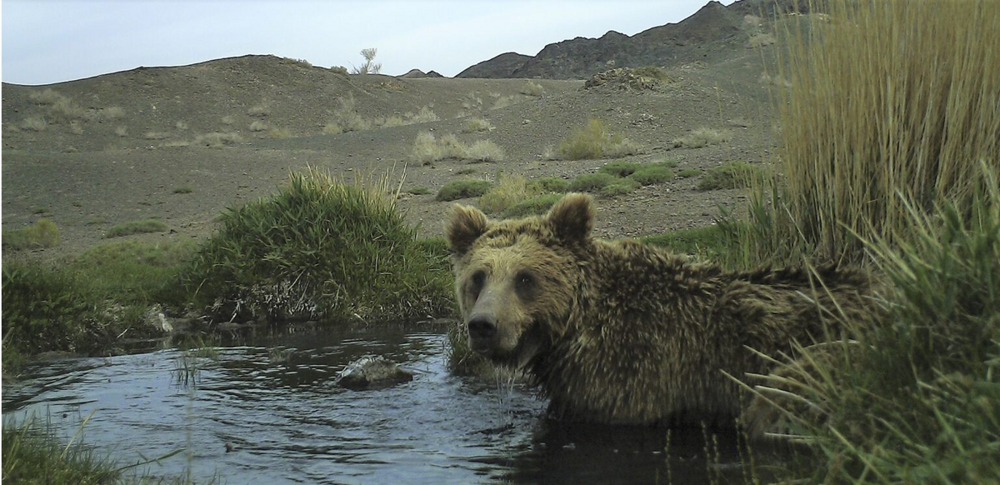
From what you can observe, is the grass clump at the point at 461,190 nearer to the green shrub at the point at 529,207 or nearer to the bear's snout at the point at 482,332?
the green shrub at the point at 529,207

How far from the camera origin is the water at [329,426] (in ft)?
17.4

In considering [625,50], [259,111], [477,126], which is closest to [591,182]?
[477,126]

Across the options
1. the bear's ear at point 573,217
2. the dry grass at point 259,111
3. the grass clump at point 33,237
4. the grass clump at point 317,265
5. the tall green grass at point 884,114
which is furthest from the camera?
the dry grass at point 259,111

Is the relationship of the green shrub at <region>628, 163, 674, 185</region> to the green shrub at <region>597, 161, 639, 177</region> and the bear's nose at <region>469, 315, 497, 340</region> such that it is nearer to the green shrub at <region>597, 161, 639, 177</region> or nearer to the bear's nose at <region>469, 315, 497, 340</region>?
the green shrub at <region>597, 161, 639, 177</region>

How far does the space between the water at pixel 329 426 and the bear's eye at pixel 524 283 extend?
88 centimetres

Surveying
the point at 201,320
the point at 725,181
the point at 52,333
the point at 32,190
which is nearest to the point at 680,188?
the point at 725,181

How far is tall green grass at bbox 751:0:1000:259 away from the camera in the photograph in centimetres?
579

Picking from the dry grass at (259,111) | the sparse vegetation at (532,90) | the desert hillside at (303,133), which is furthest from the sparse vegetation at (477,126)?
the sparse vegetation at (532,90)

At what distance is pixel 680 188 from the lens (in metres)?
16.5

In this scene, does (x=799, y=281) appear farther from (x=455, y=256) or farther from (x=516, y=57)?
(x=516, y=57)

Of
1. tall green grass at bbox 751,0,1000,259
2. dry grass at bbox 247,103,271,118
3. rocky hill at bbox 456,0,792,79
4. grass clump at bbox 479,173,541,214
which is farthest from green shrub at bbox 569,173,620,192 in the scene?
rocky hill at bbox 456,0,792,79

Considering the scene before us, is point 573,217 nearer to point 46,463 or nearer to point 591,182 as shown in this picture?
point 46,463

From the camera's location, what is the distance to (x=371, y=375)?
292 inches

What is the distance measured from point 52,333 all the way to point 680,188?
416 inches
